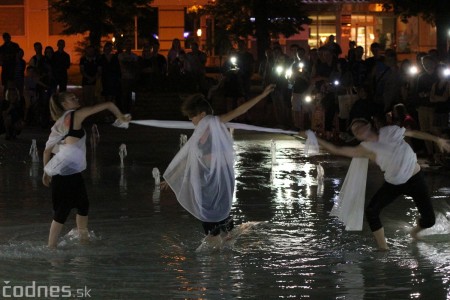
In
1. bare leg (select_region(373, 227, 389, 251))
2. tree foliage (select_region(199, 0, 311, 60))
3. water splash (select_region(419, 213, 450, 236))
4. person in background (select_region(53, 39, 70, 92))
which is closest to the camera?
bare leg (select_region(373, 227, 389, 251))

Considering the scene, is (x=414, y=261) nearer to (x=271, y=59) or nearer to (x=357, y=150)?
(x=357, y=150)

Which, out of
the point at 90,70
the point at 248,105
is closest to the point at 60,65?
the point at 90,70

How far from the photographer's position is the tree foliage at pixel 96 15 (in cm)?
4022

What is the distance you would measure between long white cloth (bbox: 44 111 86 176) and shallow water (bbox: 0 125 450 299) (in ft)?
2.72

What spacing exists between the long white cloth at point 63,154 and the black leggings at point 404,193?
3.14 m

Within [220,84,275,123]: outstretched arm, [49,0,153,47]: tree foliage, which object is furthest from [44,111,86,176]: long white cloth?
[49,0,153,47]: tree foliage

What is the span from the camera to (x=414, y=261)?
1033 centimetres

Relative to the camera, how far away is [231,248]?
11133 millimetres

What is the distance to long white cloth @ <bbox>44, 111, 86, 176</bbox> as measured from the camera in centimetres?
1118

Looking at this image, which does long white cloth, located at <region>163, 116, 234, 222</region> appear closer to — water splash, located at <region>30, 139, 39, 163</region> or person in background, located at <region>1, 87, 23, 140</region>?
water splash, located at <region>30, 139, 39, 163</region>

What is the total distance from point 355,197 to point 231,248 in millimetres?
1452

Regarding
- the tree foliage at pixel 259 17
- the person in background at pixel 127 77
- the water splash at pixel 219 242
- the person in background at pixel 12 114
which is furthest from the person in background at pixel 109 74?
the water splash at pixel 219 242

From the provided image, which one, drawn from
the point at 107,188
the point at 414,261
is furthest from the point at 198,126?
the point at 107,188

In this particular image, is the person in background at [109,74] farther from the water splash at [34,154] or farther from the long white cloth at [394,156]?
the long white cloth at [394,156]
